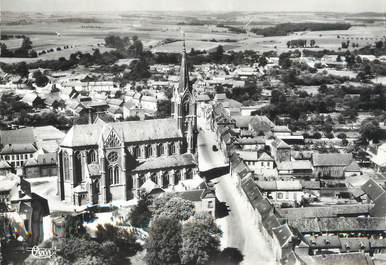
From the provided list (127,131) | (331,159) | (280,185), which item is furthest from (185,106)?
(331,159)

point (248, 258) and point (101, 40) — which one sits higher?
point (101, 40)

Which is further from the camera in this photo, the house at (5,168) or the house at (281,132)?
the house at (281,132)

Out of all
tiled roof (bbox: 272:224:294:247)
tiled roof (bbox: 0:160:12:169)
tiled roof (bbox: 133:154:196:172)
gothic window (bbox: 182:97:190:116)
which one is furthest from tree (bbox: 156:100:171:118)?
tiled roof (bbox: 272:224:294:247)

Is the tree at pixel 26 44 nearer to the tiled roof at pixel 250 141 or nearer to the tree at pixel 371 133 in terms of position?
the tiled roof at pixel 250 141

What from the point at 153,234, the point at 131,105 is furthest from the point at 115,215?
the point at 131,105

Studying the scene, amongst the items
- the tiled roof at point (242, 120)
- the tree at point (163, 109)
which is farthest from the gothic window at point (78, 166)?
the tiled roof at point (242, 120)

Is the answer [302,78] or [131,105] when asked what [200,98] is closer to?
[131,105]

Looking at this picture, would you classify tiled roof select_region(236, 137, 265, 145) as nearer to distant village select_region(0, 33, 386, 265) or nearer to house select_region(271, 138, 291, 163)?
distant village select_region(0, 33, 386, 265)
